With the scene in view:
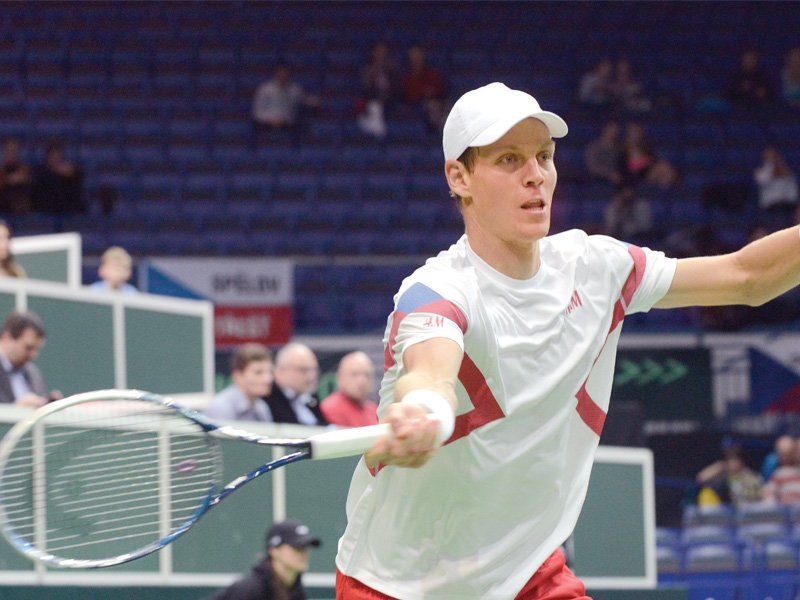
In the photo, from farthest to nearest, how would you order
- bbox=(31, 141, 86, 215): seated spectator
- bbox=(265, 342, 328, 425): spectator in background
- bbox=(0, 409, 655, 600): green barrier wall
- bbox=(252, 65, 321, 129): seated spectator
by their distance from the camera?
bbox=(252, 65, 321, 129): seated spectator → bbox=(31, 141, 86, 215): seated spectator → bbox=(265, 342, 328, 425): spectator in background → bbox=(0, 409, 655, 600): green barrier wall

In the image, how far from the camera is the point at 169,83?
1759 centimetres

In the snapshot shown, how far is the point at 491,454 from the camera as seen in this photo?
3.11m

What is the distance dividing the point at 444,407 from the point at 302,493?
17.7ft

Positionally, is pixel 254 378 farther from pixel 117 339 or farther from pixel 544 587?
pixel 544 587

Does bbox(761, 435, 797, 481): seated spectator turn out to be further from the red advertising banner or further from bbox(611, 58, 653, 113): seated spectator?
bbox(611, 58, 653, 113): seated spectator

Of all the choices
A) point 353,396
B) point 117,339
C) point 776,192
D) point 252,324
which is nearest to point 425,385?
point 353,396

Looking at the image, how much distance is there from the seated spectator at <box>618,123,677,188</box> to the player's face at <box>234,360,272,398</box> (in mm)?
9332

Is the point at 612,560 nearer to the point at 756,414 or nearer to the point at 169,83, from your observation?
the point at 756,414

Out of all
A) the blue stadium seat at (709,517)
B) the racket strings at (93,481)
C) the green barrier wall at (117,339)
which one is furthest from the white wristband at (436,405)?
the blue stadium seat at (709,517)

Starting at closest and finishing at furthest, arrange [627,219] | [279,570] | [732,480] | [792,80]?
[279,570], [732,480], [627,219], [792,80]

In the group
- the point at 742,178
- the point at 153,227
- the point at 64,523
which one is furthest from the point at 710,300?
the point at 742,178

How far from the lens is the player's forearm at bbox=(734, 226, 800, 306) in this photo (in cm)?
342

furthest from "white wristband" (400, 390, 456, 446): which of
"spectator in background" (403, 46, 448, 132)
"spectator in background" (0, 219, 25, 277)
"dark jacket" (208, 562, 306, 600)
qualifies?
"spectator in background" (403, 46, 448, 132)

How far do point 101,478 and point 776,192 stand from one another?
13562 millimetres
